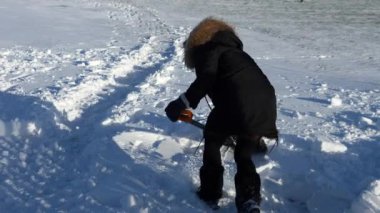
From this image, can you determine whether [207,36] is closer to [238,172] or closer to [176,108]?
[176,108]

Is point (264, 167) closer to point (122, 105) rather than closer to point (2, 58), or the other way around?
point (122, 105)

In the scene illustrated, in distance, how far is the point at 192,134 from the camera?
5.27 m

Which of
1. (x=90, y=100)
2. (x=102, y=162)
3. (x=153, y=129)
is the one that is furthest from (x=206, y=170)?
(x=90, y=100)

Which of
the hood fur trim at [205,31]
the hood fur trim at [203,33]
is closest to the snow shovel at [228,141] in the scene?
the hood fur trim at [203,33]

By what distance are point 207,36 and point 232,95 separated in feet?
1.63

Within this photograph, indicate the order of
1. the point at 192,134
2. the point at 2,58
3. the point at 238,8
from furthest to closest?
the point at 238,8 < the point at 2,58 < the point at 192,134

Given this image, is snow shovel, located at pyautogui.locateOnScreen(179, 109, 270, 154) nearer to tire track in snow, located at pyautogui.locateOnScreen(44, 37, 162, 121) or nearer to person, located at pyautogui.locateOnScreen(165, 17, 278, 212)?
person, located at pyautogui.locateOnScreen(165, 17, 278, 212)

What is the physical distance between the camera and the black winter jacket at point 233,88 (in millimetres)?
3564

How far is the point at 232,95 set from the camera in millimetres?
3574

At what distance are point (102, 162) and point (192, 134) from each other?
107cm

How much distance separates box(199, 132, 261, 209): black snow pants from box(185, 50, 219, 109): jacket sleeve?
1.32 ft

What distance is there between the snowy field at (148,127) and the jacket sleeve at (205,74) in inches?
39.9

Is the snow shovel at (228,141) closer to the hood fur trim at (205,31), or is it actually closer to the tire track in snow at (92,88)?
the hood fur trim at (205,31)

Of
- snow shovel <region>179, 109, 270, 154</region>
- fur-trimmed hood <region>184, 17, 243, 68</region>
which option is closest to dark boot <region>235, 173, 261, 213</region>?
snow shovel <region>179, 109, 270, 154</region>
